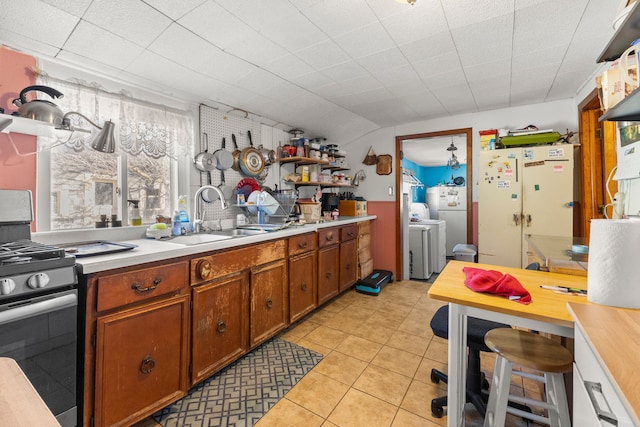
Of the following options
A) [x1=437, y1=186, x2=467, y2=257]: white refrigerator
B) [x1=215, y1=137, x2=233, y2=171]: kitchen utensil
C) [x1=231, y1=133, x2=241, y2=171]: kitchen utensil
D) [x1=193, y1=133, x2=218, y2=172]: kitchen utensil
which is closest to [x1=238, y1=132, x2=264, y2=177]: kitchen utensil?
[x1=231, y1=133, x2=241, y2=171]: kitchen utensil

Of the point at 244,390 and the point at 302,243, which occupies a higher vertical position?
the point at 302,243

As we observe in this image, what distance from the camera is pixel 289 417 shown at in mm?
1530

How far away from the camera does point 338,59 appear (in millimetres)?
2152

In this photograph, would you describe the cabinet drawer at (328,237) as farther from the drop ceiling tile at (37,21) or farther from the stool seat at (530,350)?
the drop ceiling tile at (37,21)

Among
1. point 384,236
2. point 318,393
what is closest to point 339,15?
point 318,393

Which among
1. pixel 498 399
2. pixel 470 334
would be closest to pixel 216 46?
pixel 470 334

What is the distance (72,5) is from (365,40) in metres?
1.66

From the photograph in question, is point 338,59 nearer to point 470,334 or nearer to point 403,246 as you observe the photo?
point 470,334

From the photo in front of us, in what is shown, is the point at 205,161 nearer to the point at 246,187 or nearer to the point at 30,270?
the point at 246,187

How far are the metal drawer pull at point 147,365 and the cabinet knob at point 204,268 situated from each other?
0.48m

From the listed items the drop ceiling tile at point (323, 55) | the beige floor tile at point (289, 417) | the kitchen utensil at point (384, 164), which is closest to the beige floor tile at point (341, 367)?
the beige floor tile at point (289, 417)

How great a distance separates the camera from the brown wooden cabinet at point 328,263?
9.39 ft

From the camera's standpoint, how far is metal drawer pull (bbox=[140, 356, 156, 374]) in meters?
1.42

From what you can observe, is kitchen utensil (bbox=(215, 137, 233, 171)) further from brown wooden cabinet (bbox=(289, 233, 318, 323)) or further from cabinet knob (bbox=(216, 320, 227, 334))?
cabinet knob (bbox=(216, 320, 227, 334))
